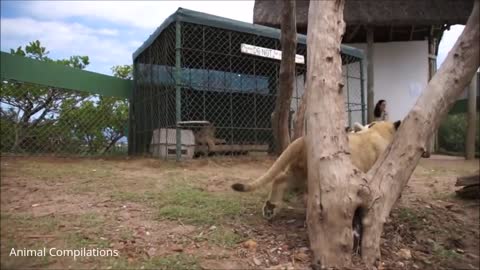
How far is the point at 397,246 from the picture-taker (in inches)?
113

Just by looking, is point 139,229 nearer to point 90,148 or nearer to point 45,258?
point 45,258

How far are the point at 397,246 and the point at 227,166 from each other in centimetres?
360

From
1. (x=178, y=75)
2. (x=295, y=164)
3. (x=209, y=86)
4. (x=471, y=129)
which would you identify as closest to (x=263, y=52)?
(x=209, y=86)

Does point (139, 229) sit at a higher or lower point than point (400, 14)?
lower

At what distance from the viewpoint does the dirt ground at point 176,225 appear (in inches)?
90.1

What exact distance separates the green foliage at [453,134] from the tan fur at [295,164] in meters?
9.43

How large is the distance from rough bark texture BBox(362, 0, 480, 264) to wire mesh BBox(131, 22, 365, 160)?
3762mm

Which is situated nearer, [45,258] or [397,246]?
[45,258]

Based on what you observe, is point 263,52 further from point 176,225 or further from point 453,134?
point 453,134

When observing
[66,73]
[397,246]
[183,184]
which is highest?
[66,73]

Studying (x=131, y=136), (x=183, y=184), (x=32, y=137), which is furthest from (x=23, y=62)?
(x=131, y=136)

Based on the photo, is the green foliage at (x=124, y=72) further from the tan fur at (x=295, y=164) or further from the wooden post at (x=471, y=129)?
the wooden post at (x=471, y=129)

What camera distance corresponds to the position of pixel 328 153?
2523 millimetres

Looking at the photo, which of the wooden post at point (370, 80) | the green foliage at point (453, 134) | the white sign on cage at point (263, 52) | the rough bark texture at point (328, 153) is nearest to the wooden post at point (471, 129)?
the wooden post at point (370, 80)
